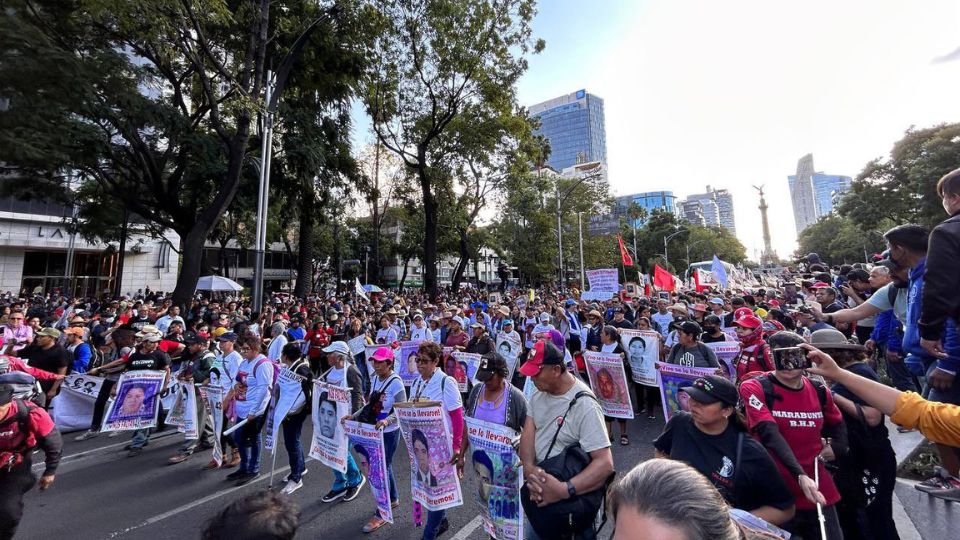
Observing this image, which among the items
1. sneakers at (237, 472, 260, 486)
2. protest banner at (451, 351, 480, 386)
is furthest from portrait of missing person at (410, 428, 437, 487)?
protest banner at (451, 351, 480, 386)

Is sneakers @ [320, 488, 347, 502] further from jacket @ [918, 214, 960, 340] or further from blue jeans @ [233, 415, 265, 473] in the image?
jacket @ [918, 214, 960, 340]

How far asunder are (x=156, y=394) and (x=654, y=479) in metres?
7.90

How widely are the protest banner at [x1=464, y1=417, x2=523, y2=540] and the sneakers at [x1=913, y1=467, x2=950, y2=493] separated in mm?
4014

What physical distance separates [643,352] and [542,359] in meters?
5.03

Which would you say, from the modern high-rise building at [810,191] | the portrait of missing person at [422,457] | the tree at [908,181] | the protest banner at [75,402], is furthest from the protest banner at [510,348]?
the modern high-rise building at [810,191]

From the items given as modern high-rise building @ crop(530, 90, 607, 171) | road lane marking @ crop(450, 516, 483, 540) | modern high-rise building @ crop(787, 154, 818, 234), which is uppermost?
modern high-rise building @ crop(530, 90, 607, 171)

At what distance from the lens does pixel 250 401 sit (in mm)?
5426

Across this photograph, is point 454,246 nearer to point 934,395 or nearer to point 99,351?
point 99,351

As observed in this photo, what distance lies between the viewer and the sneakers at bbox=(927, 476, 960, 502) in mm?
3674

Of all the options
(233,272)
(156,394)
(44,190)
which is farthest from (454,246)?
(156,394)

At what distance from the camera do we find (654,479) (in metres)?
1.17

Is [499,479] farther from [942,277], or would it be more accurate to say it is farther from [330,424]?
[942,277]

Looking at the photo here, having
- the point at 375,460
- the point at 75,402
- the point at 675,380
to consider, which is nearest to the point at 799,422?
the point at 675,380

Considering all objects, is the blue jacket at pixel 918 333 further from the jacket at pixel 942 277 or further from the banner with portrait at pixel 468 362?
the banner with portrait at pixel 468 362
